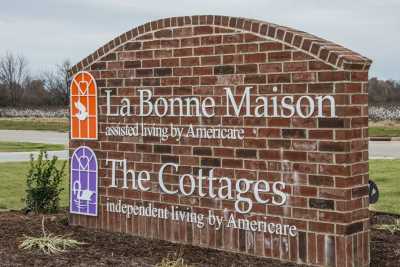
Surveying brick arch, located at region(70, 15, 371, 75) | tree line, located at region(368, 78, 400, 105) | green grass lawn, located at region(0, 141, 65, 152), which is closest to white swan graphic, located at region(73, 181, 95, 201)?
brick arch, located at region(70, 15, 371, 75)

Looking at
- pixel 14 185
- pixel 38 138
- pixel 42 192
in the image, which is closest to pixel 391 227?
pixel 42 192

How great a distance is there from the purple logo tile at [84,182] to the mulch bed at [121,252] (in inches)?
10.9

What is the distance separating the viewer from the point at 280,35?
5652mm

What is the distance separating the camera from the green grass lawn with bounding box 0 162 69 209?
10422 millimetres

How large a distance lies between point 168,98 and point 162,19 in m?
0.87

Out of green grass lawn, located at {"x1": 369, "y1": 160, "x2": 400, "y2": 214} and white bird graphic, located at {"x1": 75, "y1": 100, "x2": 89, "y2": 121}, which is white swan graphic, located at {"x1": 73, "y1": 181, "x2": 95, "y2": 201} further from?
green grass lawn, located at {"x1": 369, "y1": 160, "x2": 400, "y2": 214}

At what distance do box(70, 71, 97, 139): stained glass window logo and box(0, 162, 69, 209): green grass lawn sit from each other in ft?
10.1

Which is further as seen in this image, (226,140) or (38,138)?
(38,138)

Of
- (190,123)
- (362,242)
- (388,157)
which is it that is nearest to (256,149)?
(190,123)

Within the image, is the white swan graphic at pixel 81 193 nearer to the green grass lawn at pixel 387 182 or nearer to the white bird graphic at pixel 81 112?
the white bird graphic at pixel 81 112

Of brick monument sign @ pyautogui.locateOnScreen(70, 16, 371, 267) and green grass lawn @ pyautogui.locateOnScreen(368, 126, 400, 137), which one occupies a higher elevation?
brick monument sign @ pyautogui.locateOnScreen(70, 16, 371, 267)

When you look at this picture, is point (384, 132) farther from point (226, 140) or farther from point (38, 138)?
point (226, 140)

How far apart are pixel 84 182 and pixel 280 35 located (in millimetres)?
3055

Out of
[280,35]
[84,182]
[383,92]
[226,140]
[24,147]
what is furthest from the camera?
[383,92]
